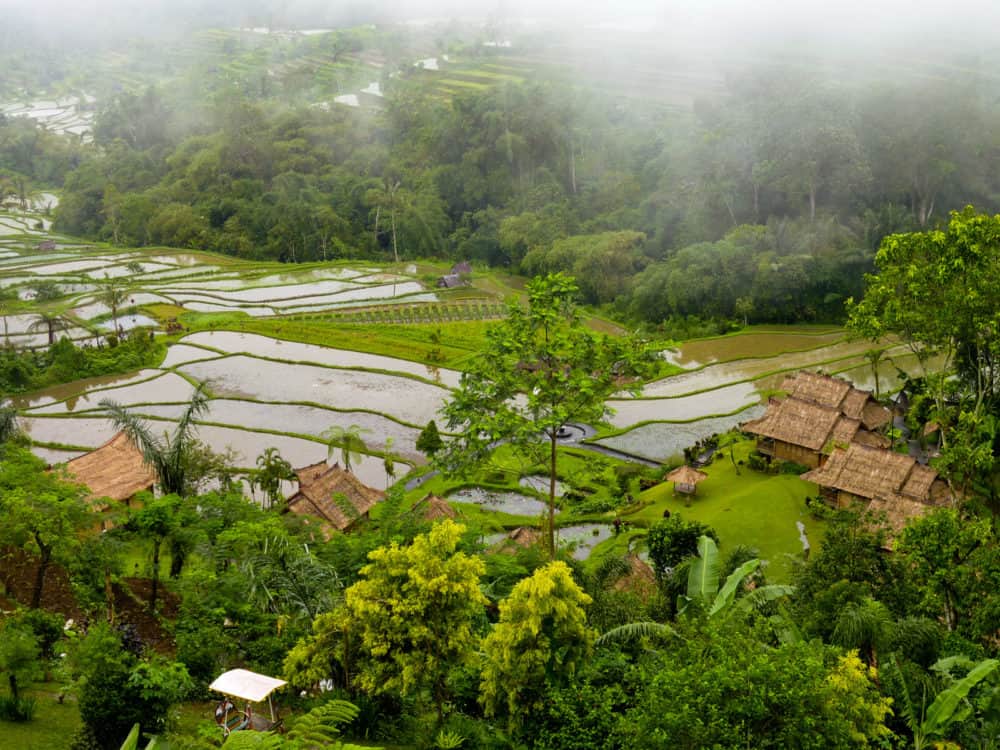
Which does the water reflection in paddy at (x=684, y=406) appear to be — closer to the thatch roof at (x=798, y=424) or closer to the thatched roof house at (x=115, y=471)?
the thatch roof at (x=798, y=424)

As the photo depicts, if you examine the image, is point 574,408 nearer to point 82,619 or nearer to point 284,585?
point 284,585

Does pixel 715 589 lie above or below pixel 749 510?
above

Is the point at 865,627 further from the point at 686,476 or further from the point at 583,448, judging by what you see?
the point at 583,448

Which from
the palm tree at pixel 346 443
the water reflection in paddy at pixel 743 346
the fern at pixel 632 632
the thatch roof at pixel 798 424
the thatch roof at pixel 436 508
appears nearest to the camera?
the fern at pixel 632 632

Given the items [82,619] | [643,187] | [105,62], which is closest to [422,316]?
[643,187]

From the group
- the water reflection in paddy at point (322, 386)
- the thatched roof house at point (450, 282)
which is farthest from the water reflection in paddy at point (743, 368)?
the thatched roof house at point (450, 282)

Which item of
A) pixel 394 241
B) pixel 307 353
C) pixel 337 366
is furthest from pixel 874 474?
pixel 394 241
